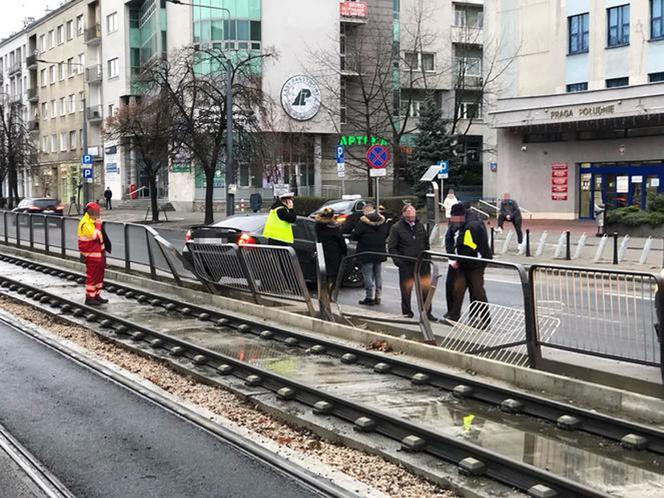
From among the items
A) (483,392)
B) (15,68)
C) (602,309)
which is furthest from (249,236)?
(15,68)

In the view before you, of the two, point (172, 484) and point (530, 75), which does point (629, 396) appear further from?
point (530, 75)

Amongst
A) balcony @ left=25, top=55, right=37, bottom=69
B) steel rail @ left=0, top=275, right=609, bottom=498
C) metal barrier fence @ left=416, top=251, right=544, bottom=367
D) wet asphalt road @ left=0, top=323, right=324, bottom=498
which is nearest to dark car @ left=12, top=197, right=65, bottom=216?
steel rail @ left=0, top=275, right=609, bottom=498

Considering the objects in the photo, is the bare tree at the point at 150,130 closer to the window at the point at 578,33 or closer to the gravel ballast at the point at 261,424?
the window at the point at 578,33

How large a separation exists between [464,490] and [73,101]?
72.8m

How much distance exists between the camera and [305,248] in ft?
47.6

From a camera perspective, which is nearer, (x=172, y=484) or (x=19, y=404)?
(x=172, y=484)

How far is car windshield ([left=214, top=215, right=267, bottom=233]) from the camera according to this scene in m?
14.6

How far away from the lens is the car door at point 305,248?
14312mm

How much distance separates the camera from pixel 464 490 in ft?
16.5

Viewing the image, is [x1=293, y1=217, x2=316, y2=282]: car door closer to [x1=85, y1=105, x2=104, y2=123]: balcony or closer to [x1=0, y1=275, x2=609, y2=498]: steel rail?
[x1=0, y1=275, x2=609, y2=498]: steel rail

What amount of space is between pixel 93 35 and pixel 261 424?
6608 centimetres

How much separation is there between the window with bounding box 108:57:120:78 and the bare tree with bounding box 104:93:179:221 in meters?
21.7

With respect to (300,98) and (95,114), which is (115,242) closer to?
(300,98)

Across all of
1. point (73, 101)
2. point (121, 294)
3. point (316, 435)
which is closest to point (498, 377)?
point (316, 435)
